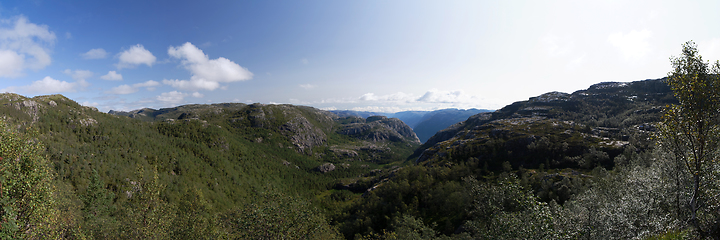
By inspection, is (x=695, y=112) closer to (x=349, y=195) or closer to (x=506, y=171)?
(x=506, y=171)

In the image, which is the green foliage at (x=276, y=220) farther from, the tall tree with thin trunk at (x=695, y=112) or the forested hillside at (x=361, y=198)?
the tall tree with thin trunk at (x=695, y=112)

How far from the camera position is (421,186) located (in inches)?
4653

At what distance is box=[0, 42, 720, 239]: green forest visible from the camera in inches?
665

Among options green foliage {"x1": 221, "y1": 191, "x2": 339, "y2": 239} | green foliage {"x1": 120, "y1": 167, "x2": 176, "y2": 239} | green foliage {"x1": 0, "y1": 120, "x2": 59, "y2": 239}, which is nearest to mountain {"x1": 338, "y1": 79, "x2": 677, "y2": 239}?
green foliage {"x1": 221, "y1": 191, "x2": 339, "y2": 239}

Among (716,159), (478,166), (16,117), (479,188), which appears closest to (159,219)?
(479,188)

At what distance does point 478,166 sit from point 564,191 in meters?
65.1

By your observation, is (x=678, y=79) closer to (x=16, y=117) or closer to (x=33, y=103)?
(x=16, y=117)

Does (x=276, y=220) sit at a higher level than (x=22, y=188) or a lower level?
lower

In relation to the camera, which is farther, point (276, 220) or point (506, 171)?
point (506, 171)

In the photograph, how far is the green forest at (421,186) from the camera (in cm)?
1689

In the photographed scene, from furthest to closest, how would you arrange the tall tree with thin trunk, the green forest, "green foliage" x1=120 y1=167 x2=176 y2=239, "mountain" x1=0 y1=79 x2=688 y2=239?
"green foliage" x1=120 y1=167 x2=176 y2=239, "mountain" x1=0 y1=79 x2=688 y2=239, the green forest, the tall tree with thin trunk

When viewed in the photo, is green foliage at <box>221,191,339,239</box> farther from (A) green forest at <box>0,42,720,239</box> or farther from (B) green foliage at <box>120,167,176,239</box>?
(B) green foliage at <box>120,167,176,239</box>

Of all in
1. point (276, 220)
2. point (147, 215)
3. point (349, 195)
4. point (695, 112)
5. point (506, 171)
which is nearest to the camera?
point (695, 112)

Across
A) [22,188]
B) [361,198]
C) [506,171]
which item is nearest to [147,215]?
[22,188]
